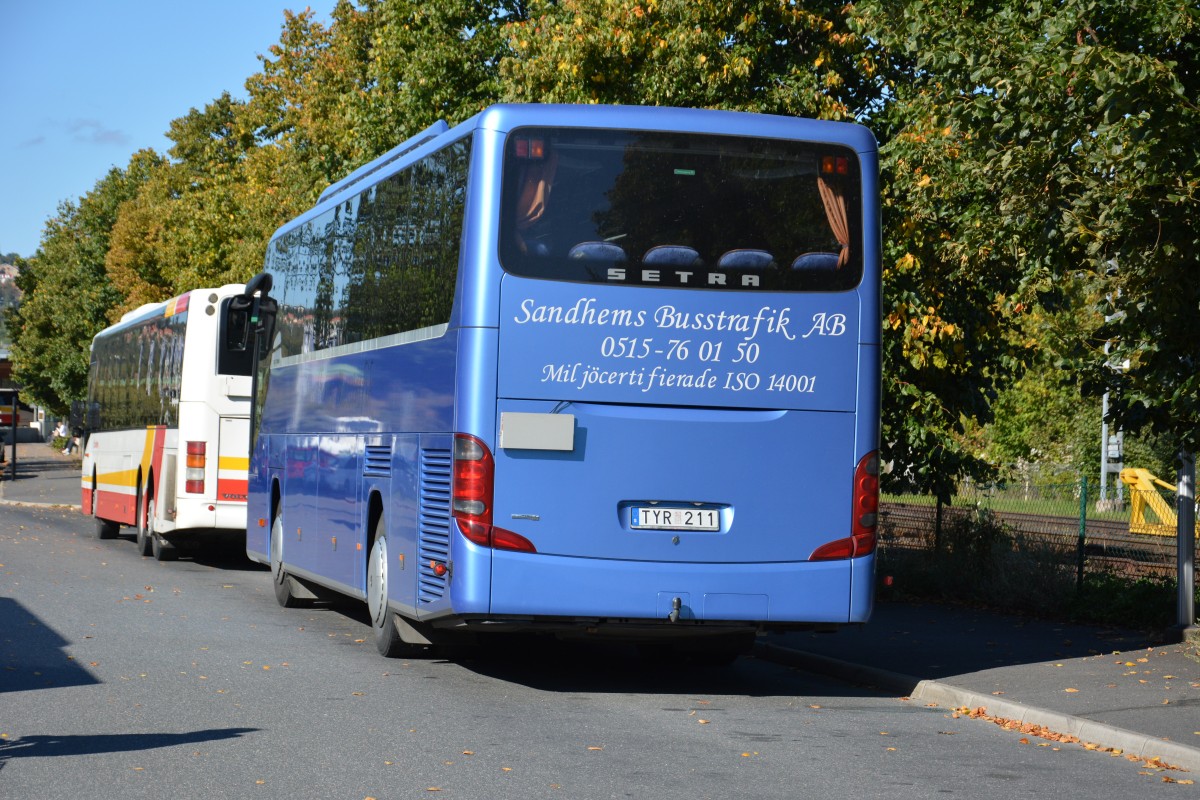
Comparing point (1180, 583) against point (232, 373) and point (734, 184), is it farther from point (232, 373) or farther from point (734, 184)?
point (232, 373)

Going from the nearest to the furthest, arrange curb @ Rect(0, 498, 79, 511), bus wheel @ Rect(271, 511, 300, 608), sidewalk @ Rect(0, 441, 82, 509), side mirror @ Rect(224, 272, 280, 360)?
bus wheel @ Rect(271, 511, 300, 608) < side mirror @ Rect(224, 272, 280, 360) < curb @ Rect(0, 498, 79, 511) < sidewalk @ Rect(0, 441, 82, 509)

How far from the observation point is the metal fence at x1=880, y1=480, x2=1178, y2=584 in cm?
1680

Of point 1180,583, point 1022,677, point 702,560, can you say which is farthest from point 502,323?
point 1180,583

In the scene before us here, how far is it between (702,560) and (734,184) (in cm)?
240

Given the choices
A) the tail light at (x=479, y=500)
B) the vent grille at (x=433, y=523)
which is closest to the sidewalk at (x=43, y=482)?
the vent grille at (x=433, y=523)

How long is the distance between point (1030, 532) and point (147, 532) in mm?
12632

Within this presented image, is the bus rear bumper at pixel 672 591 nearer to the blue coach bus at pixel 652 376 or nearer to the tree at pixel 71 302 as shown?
the blue coach bus at pixel 652 376

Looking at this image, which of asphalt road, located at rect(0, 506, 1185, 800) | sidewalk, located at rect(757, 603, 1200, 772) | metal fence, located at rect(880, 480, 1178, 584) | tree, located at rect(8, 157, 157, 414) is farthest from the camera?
tree, located at rect(8, 157, 157, 414)

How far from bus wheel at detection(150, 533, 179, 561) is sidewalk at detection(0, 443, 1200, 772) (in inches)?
428

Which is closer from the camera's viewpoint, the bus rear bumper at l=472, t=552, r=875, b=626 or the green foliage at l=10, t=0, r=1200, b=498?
the bus rear bumper at l=472, t=552, r=875, b=626

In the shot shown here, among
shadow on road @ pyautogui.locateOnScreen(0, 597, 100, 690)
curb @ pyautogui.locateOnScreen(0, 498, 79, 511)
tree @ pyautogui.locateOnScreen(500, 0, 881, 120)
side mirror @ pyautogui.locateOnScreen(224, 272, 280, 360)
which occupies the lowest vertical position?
shadow on road @ pyautogui.locateOnScreen(0, 597, 100, 690)

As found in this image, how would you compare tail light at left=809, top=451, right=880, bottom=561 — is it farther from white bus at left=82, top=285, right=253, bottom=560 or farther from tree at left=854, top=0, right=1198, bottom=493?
white bus at left=82, top=285, right=253, bottom=560

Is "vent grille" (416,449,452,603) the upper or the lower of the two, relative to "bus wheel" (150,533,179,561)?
upper

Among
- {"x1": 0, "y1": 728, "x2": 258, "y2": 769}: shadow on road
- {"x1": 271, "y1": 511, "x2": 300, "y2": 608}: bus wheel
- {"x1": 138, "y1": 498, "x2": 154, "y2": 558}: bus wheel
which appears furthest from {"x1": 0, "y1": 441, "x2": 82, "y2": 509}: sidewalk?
{"x1": 0, "y1": 728, "x2": 258, "y2": 769}: shadow on road
